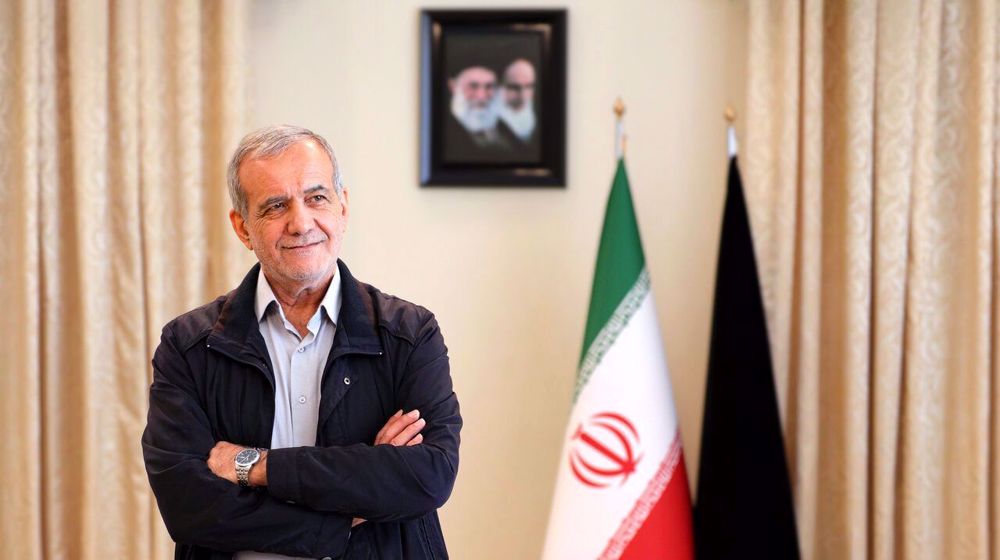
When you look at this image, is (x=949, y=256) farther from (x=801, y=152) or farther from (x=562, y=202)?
(x=562, y=202)

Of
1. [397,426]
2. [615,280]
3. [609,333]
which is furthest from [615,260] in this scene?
[397,426]

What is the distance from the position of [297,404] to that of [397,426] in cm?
18

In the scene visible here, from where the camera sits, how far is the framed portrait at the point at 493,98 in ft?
9.95

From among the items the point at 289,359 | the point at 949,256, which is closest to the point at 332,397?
the point at 289,359

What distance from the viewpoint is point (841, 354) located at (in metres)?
2.93

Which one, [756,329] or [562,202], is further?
[562,202]

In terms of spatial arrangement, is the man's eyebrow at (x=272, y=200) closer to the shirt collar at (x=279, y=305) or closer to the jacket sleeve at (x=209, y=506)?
the shirt collar at (x=279, y=305)

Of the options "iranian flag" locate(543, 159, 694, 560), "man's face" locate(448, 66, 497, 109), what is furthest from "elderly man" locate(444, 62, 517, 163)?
"iranian flag" locate(543, 159, 694, 560)

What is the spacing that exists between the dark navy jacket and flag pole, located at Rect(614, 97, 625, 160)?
1267mm

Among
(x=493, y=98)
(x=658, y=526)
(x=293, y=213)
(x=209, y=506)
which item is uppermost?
(x=493, y=98)

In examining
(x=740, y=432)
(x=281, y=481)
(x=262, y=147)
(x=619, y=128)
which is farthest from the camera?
(x=619, y=128)

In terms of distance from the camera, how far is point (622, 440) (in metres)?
2.79

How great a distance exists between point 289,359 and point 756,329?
1442mm

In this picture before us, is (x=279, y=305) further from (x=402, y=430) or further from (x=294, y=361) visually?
(x=402, y=430)
